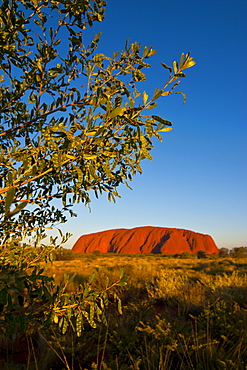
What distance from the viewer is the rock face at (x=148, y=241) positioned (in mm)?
101750

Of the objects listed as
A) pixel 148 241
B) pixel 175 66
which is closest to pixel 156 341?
pixel 175 66

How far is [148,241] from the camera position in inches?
4281

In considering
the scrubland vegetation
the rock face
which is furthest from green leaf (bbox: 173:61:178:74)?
the rock face

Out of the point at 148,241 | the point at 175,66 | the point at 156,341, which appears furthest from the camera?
the point at 148,241

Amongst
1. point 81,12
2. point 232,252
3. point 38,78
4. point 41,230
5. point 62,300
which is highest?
point 81,12

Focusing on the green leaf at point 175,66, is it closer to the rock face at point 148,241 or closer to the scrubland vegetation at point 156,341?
the scrubland vegetation at point 156,341

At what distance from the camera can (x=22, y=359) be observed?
4.12m

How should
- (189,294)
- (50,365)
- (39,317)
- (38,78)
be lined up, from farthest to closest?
(189,294), (50,365), (38,78), (39,317)

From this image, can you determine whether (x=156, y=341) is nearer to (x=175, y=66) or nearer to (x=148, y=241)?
(x=175, y=66)

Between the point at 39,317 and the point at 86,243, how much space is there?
Result: 122974 mm

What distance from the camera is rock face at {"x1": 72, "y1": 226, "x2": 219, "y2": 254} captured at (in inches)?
4006

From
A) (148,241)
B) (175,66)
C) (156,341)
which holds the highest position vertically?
(175,66)

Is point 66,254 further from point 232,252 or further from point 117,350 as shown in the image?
point 117,350

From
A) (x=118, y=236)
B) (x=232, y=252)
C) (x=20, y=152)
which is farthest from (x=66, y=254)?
(x=118, y=236)
